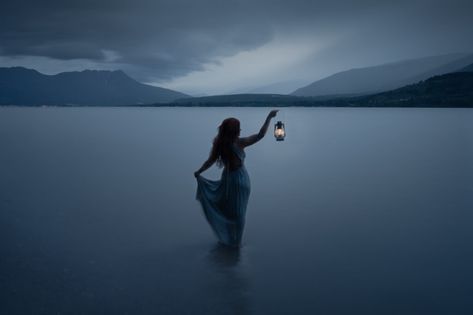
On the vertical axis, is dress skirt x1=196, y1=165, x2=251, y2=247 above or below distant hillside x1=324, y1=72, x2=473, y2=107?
above

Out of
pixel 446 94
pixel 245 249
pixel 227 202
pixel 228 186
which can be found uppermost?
pixel 228 186

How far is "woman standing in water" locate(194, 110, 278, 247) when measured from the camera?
7336 mm

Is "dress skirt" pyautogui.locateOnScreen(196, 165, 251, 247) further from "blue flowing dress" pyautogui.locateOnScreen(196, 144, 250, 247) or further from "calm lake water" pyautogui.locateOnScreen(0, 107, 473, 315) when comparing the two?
"calm lake water" pyautogui.locateOnScreen(0, 107, 473, 315)

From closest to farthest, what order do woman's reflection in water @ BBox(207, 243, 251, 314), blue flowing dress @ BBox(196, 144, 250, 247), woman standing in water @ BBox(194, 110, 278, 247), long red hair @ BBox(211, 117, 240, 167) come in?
woman's reflection in water @ BBox(207, 243, 251, 314) → long red hair @ BBox(211, 117, 240, 167) → woman standing in water @ BBox(194, 110, 278, 247) → blue flowing dress @ BBox(196, 144, 250, 247)

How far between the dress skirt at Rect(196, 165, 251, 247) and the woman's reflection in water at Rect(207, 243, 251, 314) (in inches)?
13.8

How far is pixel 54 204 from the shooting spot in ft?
38.9

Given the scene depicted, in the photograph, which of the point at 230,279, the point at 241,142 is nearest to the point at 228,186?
the point at 241,142

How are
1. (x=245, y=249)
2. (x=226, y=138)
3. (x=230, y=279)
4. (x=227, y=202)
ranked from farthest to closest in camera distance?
(x=245, y=249) < (x=227, y=202) < (x=226, y=138) < (x=230, y=279)

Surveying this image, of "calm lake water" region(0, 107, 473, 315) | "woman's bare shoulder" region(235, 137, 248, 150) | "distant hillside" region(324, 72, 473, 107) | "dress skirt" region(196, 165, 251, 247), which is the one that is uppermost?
"woman's bare shoulder" region(235, 137, 248, 150)

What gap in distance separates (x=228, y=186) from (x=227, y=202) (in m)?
0.35

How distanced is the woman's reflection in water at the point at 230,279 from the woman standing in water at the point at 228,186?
0.37 meters

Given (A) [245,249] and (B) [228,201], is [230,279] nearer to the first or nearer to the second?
(A) [245,249]

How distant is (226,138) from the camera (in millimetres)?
7332

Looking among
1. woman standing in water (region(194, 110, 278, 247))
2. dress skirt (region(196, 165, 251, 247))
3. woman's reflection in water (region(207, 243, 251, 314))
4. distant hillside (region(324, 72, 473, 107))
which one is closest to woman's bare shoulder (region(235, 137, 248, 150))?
woman standing in water (region(194, 110, 278, 247))
